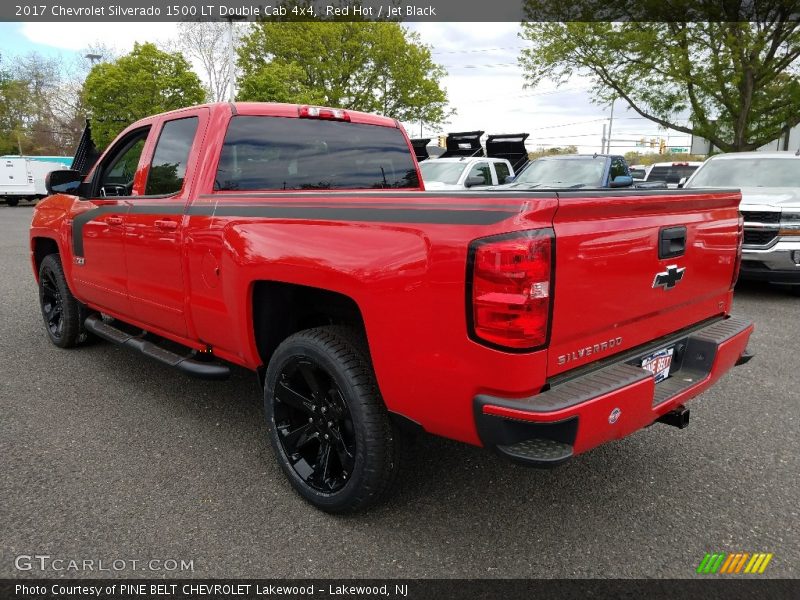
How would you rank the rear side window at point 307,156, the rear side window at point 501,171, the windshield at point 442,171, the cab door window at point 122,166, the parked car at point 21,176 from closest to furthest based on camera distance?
the rear side window at point 307,156 < the cab door window at point 122,166 < the windshield at point 442,171 < the rear side window at point 501,171 < the parked car at point 21,176

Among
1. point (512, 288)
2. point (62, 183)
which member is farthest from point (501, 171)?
point (512, 288)

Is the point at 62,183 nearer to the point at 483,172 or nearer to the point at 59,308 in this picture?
the point at 59,308

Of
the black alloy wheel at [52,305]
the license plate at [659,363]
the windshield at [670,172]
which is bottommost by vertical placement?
the black alloy wheel at [52,305]

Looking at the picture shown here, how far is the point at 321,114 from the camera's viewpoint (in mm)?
3838

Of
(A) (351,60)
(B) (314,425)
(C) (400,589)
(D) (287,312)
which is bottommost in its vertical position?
(C) (400,589)

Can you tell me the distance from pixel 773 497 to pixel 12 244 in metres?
15.0

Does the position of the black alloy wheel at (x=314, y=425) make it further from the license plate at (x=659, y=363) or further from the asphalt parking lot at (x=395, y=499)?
the license plate at (x=659, y=363)

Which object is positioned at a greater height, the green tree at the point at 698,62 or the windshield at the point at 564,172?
the green tree at the point at 698,62

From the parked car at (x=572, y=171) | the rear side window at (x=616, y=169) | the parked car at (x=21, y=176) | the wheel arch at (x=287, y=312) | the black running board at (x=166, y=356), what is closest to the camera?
the wheel arch at (x=287, y=312)

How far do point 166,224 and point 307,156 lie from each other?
3.09 feet

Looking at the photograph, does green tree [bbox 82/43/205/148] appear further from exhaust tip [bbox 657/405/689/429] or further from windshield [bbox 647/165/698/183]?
exhaust tip [bbox 657/405/689/429]

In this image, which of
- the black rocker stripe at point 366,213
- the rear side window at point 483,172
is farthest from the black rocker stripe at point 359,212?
the rear side window at point 483,172

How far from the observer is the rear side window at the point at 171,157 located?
3.59 meters

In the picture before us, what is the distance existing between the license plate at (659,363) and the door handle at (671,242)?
1.44ft
